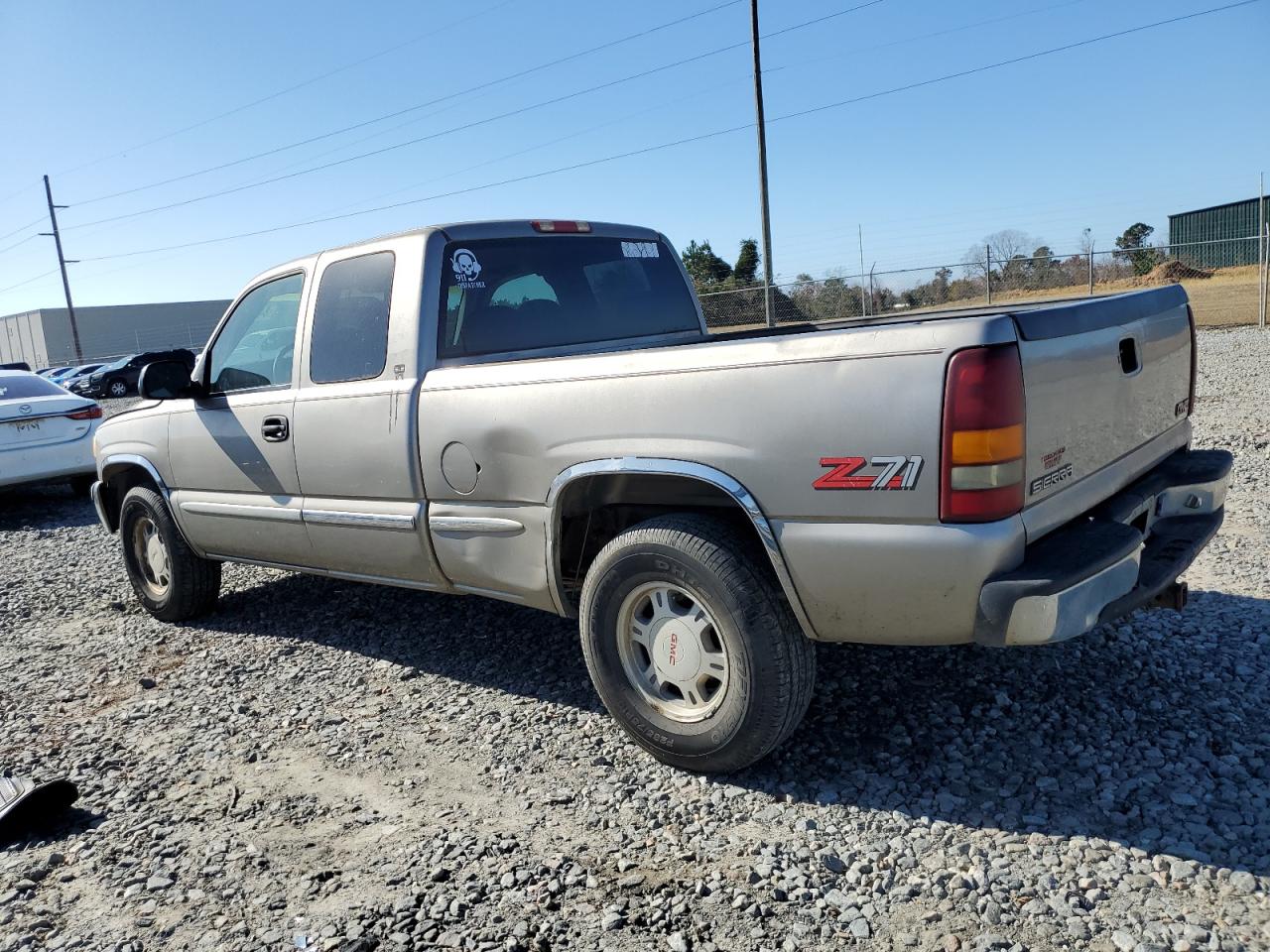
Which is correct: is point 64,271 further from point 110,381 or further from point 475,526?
point 475,526

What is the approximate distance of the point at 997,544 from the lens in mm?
2664

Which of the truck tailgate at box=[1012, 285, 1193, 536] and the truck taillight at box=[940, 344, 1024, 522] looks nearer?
the truck taillight at box=[940, 344, 1024, 522]

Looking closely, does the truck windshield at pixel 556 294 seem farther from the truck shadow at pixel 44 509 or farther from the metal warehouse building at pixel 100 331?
the metal warehouse building at pixel 100 331

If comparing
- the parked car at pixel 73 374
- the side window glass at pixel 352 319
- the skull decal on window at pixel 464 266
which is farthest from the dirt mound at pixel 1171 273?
the parked car at pixel 73 374

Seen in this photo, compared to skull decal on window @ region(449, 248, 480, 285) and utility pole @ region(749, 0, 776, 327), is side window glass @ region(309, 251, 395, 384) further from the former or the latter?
utility pole @ region(749, 0, 776, 327)

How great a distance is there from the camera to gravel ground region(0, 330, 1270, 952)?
2611mm

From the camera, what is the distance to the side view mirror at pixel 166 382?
4918 millimetres

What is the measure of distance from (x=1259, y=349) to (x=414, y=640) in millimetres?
14408

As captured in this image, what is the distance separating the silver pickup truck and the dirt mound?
25.4m

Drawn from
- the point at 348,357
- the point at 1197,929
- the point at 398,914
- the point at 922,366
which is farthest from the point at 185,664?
the point at 1197,929

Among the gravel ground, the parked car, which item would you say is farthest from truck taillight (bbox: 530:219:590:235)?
the parked car

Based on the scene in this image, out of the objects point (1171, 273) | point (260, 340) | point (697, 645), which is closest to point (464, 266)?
point (260, 340)

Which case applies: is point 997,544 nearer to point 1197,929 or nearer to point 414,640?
point 1197,929

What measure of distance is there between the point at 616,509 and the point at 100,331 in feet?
239
